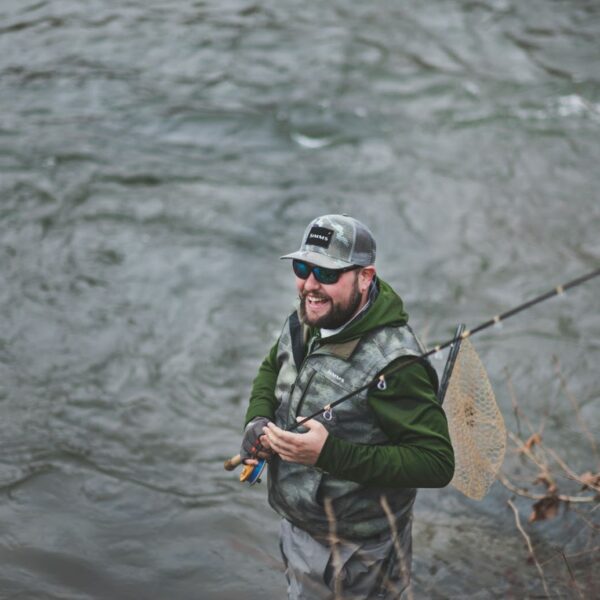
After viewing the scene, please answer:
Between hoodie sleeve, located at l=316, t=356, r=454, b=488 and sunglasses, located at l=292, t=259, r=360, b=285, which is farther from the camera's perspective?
sunglasses, located at l=292, t=259, r=360, b=285

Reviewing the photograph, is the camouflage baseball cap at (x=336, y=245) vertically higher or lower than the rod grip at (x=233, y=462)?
higher

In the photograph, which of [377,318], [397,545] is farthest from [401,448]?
[397,545]

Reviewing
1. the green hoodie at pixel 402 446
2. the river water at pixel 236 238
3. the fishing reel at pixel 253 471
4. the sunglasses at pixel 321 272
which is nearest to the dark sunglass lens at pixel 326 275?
the sunglasses at pixel 321 272

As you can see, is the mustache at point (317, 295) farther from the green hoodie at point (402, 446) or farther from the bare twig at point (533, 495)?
the bare twig at point (533, 495)

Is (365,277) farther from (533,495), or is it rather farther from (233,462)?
(533,495)

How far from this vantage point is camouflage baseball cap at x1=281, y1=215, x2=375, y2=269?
139 inches

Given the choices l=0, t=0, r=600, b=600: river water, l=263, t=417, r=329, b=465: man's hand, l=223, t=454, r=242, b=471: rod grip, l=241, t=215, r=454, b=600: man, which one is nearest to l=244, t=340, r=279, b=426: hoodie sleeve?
l=241, t=215, r=454, b=600: man

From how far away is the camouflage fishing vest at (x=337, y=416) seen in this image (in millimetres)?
3541

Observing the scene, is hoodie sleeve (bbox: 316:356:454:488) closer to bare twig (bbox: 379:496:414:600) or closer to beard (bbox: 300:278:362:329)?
bare twig (bbox: 379:496:414:600)

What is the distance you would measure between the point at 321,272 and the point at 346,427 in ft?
1.91

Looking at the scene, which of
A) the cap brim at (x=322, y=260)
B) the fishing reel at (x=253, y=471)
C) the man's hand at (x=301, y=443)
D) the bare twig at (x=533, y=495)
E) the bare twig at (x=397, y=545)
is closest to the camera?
the man's hand at (x=301, y=443)

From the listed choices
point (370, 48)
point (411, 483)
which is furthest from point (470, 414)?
point (370, 48)

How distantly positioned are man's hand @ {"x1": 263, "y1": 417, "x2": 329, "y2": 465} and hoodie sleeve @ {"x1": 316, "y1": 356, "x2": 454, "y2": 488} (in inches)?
1.2

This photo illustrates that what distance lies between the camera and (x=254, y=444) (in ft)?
12.1
